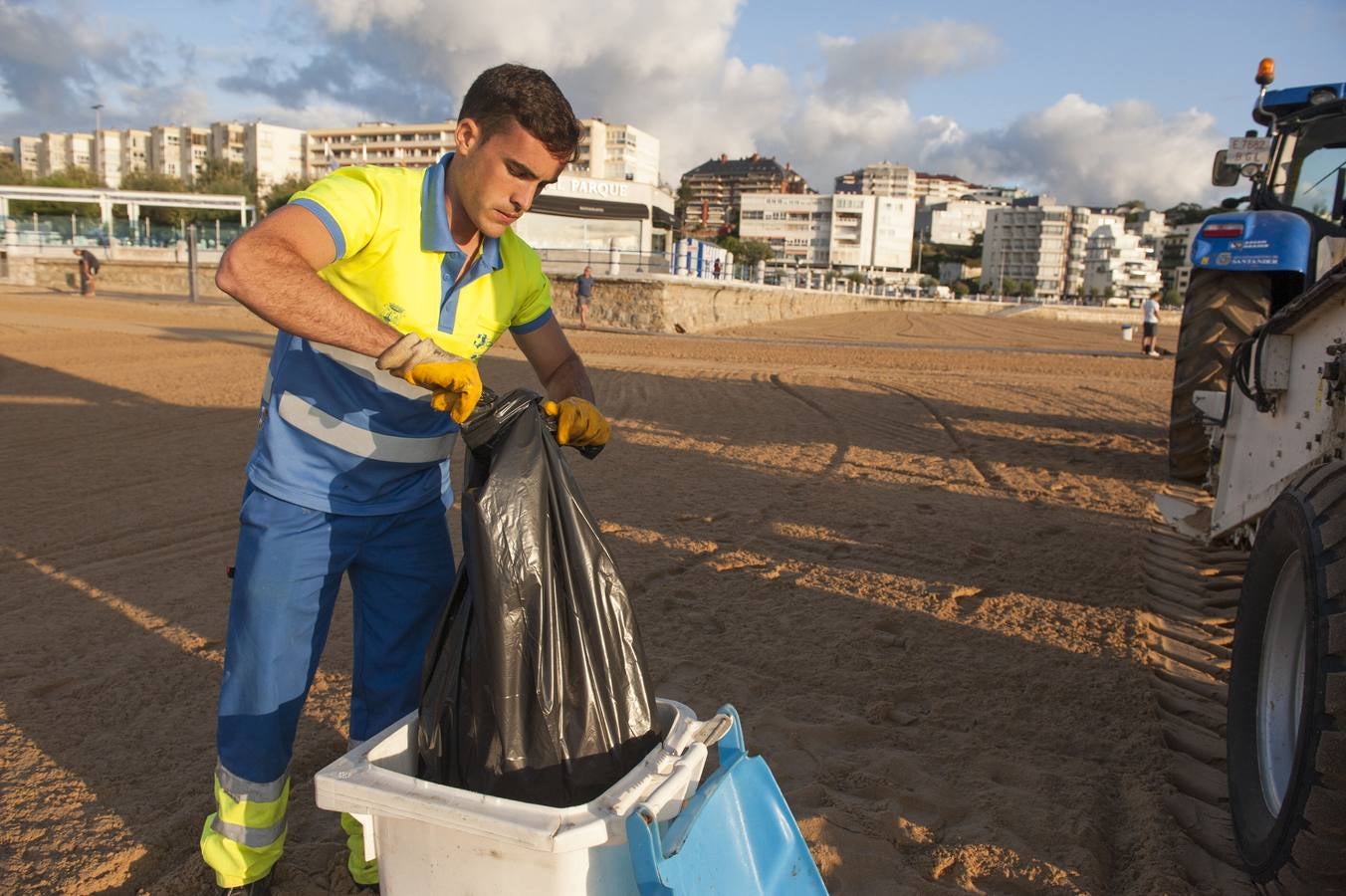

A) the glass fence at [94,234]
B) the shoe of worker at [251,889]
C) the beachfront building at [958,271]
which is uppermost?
the beachfront building at [958,271]

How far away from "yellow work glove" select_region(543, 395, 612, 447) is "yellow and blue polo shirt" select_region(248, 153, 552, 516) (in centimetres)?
32

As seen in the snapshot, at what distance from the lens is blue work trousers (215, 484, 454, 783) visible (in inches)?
77.7

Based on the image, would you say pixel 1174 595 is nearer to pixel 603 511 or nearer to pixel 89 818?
pixel 603 511

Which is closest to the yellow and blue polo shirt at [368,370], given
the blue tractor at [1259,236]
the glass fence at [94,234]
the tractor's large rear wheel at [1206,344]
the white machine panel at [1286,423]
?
the white machine panel at [1286,423]

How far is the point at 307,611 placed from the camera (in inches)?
79.9

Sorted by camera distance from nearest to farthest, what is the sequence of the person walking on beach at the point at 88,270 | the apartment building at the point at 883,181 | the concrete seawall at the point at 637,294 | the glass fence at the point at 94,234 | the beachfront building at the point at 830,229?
1. the concrete seawall at the point at 637,294
2. the person walking on beach at the point at 88,270
3. the glass fence at the point at 94,234
4. the beachfront building at the point at 830,229
5. the apartment building at the point at 883,181

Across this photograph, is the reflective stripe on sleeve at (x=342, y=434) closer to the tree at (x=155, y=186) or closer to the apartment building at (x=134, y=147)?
the tree at (x=155, y=186)

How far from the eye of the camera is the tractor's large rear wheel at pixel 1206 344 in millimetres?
6672

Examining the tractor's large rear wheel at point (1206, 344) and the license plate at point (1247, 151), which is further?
the tractor's large rear wheel at point (1206, 344)

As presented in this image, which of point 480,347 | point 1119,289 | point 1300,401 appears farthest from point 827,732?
point 1119,289

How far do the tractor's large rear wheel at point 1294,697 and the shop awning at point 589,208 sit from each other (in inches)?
1470

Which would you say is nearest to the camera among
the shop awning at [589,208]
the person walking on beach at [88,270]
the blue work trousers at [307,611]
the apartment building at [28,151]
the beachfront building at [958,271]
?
the blue work trousers at [307,611]

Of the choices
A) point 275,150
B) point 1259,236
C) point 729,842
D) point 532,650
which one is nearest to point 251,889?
point 532,650

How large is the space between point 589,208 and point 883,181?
163 meters
